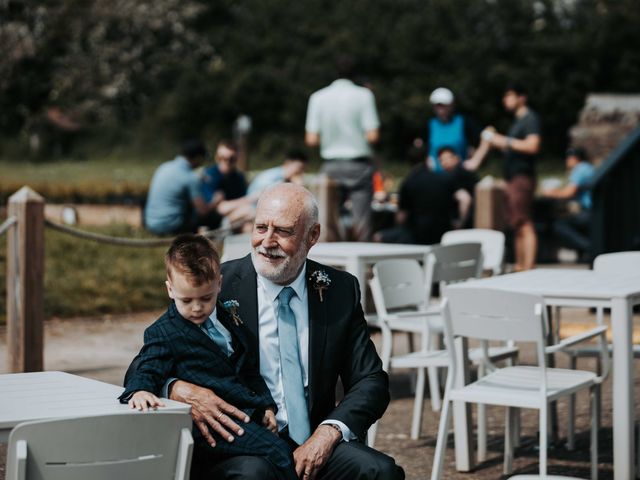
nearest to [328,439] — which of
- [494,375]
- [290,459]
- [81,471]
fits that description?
[290,459]

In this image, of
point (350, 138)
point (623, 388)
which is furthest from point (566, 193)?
point (623, 388)

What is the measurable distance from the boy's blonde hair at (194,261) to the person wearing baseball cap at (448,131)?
9854 mm

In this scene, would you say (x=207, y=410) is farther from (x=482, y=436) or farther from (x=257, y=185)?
(x=257, y=185)

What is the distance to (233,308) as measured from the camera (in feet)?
14.6

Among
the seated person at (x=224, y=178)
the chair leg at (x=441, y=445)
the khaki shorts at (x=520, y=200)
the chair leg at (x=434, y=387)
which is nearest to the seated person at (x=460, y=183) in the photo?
the khaki shorts at (x=520, y=200)

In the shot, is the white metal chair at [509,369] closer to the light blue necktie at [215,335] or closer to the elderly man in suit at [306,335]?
the elderly man in suit at [306,335]

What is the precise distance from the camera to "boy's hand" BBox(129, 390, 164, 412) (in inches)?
149

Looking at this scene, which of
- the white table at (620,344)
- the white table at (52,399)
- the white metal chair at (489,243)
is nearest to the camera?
the white table at (52,399)

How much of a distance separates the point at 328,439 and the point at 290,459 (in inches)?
6.4

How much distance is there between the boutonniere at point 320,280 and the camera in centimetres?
455

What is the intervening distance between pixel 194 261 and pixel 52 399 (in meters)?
0.58

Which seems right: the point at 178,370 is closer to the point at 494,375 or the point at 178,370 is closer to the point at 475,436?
the point at 494,375

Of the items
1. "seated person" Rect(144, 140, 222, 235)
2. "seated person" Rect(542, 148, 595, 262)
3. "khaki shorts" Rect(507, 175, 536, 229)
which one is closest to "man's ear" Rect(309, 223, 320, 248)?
"seated person" Rect(144, 140, 222, 235)

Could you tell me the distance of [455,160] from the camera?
1357 centimetres
